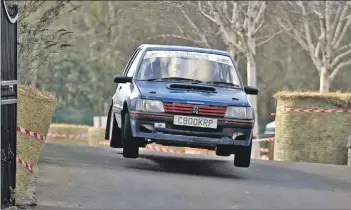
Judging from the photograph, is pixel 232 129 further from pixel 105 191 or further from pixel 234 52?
pixel 234 52

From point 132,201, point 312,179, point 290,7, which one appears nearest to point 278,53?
point 290,7

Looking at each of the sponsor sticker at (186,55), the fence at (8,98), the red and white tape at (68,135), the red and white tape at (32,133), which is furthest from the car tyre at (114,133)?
the red and white tape at (68,135)

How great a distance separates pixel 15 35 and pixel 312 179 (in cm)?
625

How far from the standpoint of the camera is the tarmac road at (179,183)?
10.4 m

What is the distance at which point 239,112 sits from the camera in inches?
541

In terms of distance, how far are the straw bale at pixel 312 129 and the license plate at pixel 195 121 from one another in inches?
284

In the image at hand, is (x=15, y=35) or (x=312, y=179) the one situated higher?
(x=15, y=35)

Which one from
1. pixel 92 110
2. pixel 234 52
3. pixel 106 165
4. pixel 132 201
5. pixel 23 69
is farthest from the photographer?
pixel 92 110

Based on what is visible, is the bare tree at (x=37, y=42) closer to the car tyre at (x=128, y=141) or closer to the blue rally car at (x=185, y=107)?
the blue rally car at (x=185, y=107)

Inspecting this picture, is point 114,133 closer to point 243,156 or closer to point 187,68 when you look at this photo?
point 187,68

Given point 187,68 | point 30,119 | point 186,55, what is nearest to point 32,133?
point 30,119

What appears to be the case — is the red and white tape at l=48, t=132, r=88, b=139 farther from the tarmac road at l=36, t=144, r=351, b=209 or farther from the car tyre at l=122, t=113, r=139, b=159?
the car tyre at l=122, t=113, r=139, b=159

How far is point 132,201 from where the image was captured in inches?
404

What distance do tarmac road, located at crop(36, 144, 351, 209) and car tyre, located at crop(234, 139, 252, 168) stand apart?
149 mm
